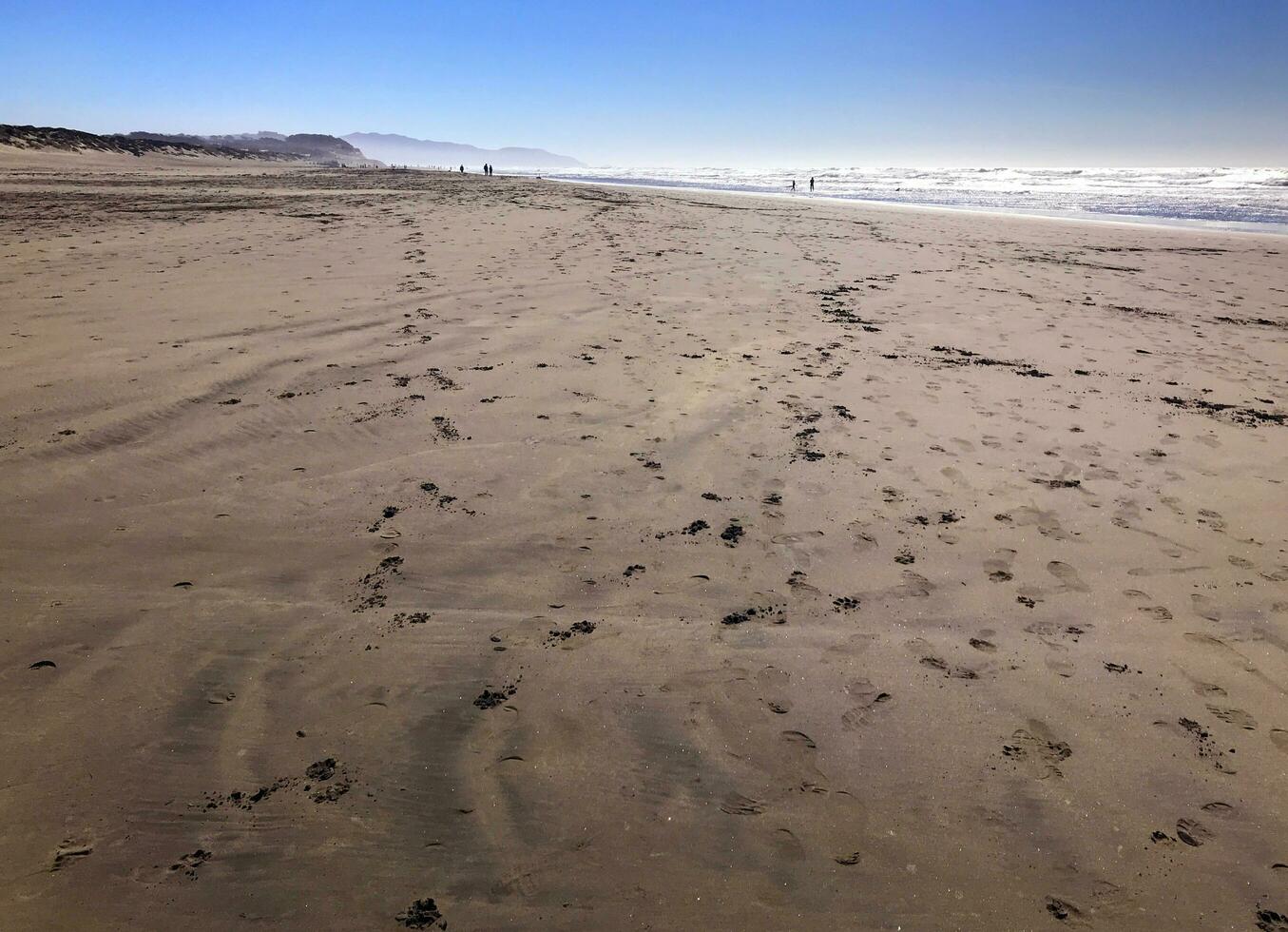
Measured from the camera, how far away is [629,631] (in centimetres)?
278

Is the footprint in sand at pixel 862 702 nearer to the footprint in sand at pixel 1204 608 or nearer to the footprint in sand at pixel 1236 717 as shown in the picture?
the footprint in sand at pixel 1236 717

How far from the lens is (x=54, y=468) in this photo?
3740mm

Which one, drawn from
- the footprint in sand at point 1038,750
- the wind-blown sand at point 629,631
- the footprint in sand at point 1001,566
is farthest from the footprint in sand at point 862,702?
the footprint in sand at point 1001,566

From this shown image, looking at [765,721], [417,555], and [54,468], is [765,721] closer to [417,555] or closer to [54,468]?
[417,555]

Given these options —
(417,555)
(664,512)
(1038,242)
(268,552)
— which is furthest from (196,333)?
(1038,242)

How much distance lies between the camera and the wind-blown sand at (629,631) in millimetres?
1872

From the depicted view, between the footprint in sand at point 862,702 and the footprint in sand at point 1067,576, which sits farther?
the footprint in sand at point 1067,576

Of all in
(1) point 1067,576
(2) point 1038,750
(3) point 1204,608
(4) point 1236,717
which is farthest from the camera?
(1) point 1067,576

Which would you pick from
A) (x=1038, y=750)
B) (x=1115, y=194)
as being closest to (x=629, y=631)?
(x=1038, y=750)

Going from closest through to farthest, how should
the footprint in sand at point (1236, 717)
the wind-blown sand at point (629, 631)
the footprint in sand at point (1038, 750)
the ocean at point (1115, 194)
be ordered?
the wind-blown sand at point (629, 631)
the footprint in sand at point (1038, 750)
the footprint in sand at point (1236, 717)
the ocean at point (1115, 194)

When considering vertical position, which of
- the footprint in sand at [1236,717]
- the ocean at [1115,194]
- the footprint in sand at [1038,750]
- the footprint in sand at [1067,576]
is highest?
the ocean at [1115,194]

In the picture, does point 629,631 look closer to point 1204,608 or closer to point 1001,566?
point 1001,566

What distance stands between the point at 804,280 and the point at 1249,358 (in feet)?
16.8

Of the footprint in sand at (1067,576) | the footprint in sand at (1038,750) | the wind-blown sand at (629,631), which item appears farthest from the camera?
the footprint in sand at (1067,576)
